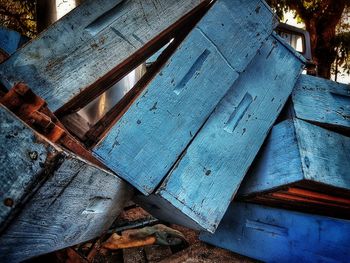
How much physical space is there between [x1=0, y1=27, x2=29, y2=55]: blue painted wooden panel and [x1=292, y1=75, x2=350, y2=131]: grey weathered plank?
1.67 m

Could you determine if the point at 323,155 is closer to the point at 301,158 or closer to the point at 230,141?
the point at 301,158

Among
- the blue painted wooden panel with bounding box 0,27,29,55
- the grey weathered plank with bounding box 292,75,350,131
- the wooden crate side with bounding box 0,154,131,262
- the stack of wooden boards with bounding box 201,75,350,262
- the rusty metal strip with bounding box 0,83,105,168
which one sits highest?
the grey weathered plank with bounding box 292,75,350,131

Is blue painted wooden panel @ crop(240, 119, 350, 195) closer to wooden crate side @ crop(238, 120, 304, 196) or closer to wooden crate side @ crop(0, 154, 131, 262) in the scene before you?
wooden crate side @ crop(238, 120, 304, 196)

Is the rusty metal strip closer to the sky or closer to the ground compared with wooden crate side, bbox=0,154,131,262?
closer to the sky

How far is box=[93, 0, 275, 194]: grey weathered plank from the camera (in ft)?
3.80

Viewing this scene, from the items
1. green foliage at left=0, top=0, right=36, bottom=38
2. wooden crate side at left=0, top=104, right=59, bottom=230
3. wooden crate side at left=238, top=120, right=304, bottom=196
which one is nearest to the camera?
wooden crate side at left=0, top=104, right=59, bottom=230

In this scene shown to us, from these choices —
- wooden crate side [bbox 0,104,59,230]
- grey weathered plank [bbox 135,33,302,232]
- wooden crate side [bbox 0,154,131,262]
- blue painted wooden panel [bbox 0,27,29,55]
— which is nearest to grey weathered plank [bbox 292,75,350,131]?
grey weathered plank [bbox 135,33,302,232]

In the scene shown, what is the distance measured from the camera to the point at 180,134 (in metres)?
1.27

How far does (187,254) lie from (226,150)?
0.94 m

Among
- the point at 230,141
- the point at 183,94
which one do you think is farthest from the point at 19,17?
the point at 230,141

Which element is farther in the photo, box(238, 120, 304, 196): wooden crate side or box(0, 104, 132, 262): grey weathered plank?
box(238, 120, 304, 196): wooden crate side

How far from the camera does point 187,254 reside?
1.90m

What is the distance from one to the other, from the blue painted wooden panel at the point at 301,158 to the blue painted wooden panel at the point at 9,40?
1.57m

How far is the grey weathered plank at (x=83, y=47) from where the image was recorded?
1077mm
